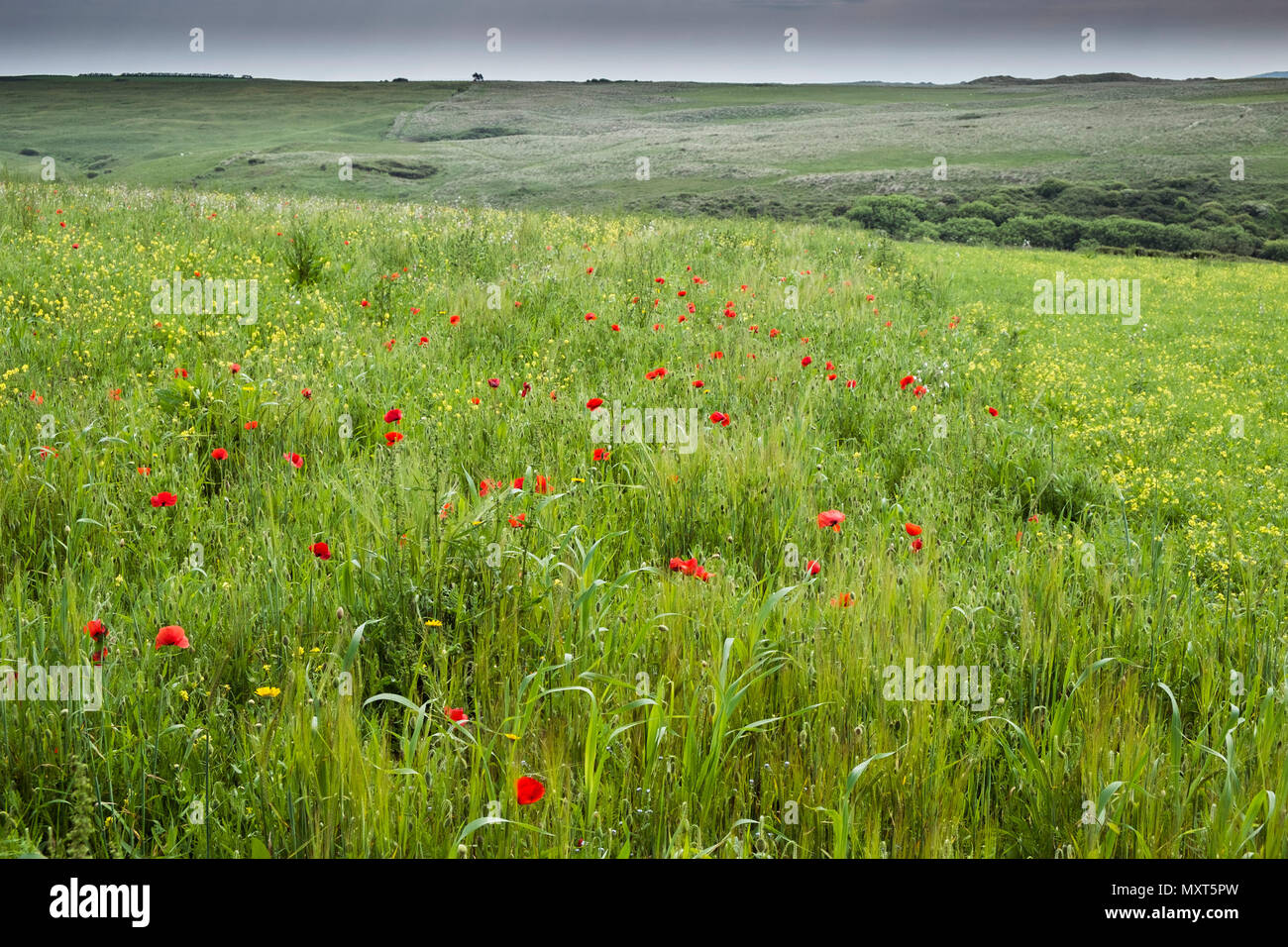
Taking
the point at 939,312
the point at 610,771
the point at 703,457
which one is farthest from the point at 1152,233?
the point at 610,771

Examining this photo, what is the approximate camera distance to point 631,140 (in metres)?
65.0

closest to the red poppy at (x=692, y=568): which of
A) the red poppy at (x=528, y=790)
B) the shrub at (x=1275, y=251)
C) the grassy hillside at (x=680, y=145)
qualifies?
the red poppy at (x=528, y=790)

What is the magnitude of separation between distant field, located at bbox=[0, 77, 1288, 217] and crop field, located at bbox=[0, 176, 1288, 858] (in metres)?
14.9

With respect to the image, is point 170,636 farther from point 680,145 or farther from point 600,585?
point 680,145

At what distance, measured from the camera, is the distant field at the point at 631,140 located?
3903 centimetres

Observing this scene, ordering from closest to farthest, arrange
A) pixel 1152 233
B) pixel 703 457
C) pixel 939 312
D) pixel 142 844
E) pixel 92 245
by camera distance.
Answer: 1. pixel 142 844
2. pixel 703 457
3. pixel 92 245
4. pixel 939 312
5. pixel 1152 233

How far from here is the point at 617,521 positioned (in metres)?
3.94

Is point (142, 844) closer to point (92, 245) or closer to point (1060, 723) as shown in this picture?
point (1060, 723)

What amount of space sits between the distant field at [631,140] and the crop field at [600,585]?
1492 centimetres

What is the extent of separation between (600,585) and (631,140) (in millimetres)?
67293

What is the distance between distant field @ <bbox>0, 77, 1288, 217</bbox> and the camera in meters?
39.0

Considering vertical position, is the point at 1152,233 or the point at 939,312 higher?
the point at 1152,233
